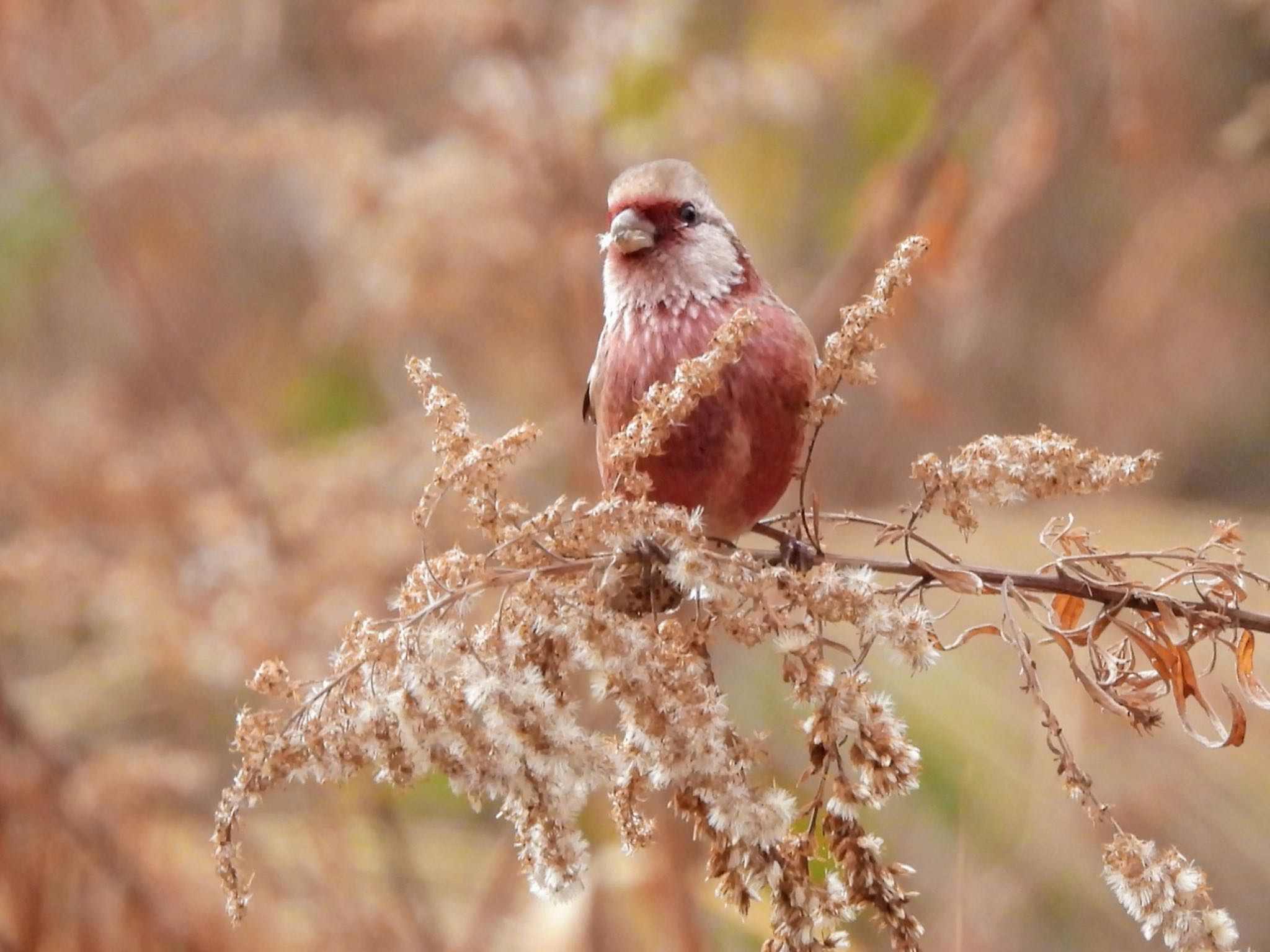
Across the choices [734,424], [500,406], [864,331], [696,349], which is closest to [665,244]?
[696,349]

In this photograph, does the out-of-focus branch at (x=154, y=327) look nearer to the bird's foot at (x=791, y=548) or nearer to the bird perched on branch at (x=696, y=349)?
the bird perched on branch at (x=696, y=349)

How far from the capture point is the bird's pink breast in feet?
7.11

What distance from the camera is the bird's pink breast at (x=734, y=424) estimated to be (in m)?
2.17

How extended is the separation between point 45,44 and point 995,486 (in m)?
3.64

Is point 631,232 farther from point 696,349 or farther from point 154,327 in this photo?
point 154,327

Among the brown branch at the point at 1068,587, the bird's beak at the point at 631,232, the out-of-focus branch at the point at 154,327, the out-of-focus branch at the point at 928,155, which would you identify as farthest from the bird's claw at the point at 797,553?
the out-of-focus branch at the point at 154,327

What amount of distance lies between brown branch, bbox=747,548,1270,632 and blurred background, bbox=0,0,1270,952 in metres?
0.61

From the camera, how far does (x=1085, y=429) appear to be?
4.84 metres

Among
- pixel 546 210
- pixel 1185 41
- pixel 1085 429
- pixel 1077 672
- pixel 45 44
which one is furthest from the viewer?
pixel 1185 41

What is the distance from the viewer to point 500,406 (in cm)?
484

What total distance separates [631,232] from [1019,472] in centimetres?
115

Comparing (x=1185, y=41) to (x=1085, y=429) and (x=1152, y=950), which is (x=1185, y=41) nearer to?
(x=1085, y=429)

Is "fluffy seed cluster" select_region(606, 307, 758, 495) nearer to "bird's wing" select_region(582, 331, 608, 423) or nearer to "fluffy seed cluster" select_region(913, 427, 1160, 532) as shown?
"fluffy seed cluster" select_region(913, 427, 1160, 532)

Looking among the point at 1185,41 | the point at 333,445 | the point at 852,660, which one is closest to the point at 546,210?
the point at 333,445
